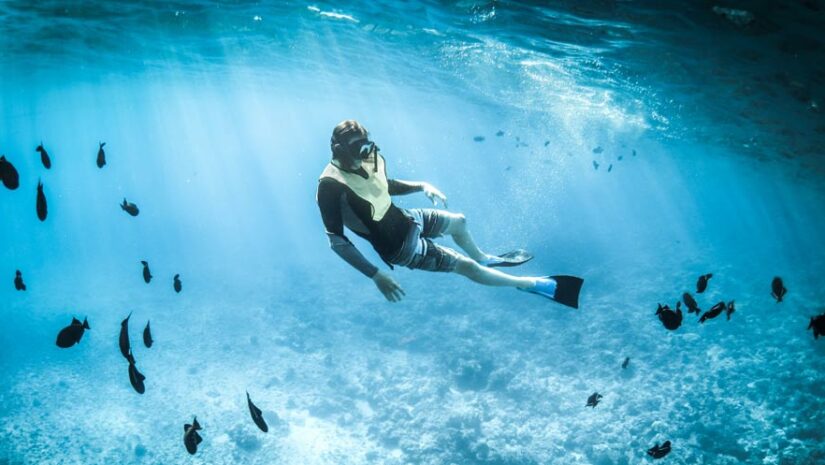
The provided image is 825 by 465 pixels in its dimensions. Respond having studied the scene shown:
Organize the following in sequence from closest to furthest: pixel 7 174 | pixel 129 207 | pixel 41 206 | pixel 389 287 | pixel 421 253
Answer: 1. pixel 7 174
2. pixel 41 206
3. pixel 389 287
4. pixel 421 253
5. pixel 129 207

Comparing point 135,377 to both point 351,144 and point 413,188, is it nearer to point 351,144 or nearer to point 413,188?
point 351,144

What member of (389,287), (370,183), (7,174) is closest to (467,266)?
(389,287)

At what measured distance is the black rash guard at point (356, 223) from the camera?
4293 millimetres

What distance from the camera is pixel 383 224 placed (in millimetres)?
4789

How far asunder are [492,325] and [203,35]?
1688 centimetres

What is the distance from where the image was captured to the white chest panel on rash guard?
438cm

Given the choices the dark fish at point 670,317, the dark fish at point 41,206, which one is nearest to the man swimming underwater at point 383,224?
the dark fish at point 670,317

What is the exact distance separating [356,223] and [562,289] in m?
2.87

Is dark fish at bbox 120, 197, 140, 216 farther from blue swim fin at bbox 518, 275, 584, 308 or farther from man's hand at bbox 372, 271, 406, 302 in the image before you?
blue swim fin at bbox 518, 275, 584, 308

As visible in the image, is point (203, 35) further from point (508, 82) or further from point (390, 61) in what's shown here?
point (508, 82)

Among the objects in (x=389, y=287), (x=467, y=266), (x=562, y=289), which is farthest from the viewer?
(x=562, y=289)

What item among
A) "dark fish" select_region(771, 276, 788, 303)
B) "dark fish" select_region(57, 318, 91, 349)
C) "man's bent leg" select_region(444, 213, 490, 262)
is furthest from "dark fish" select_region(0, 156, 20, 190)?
"dark fish" select_region(771, 276, 788, 303)

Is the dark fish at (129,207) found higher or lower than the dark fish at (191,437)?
higher

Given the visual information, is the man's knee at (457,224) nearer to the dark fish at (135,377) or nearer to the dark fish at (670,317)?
the dark fish at (670,317)
